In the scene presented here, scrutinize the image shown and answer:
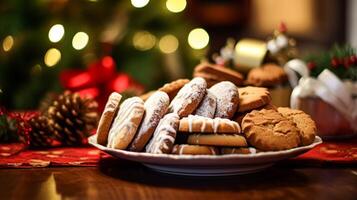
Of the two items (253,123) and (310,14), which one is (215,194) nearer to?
(253,123)

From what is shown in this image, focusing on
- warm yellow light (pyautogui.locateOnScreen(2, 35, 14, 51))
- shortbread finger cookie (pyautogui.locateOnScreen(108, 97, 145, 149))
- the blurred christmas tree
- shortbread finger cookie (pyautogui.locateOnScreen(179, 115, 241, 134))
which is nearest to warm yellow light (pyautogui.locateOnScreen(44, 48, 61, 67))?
the blurred christmas tree

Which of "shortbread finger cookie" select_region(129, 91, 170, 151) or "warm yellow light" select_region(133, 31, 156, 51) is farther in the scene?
"warm yellow light" select_region(133, 31, 156, 51)

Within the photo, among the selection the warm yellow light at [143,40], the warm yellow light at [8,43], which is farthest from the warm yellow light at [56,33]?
the warm yellow light at [143,40]

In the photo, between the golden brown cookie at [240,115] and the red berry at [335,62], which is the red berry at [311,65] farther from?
the golden brown cookie at [240,115]

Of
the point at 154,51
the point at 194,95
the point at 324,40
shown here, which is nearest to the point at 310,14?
the point at 324,40

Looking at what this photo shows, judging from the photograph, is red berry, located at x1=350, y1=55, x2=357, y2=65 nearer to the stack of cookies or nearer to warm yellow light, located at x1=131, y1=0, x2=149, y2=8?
the stack of cookies

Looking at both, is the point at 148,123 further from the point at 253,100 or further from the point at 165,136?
the point at 253,100

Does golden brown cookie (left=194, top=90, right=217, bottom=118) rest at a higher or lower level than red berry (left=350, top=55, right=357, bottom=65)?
lower
